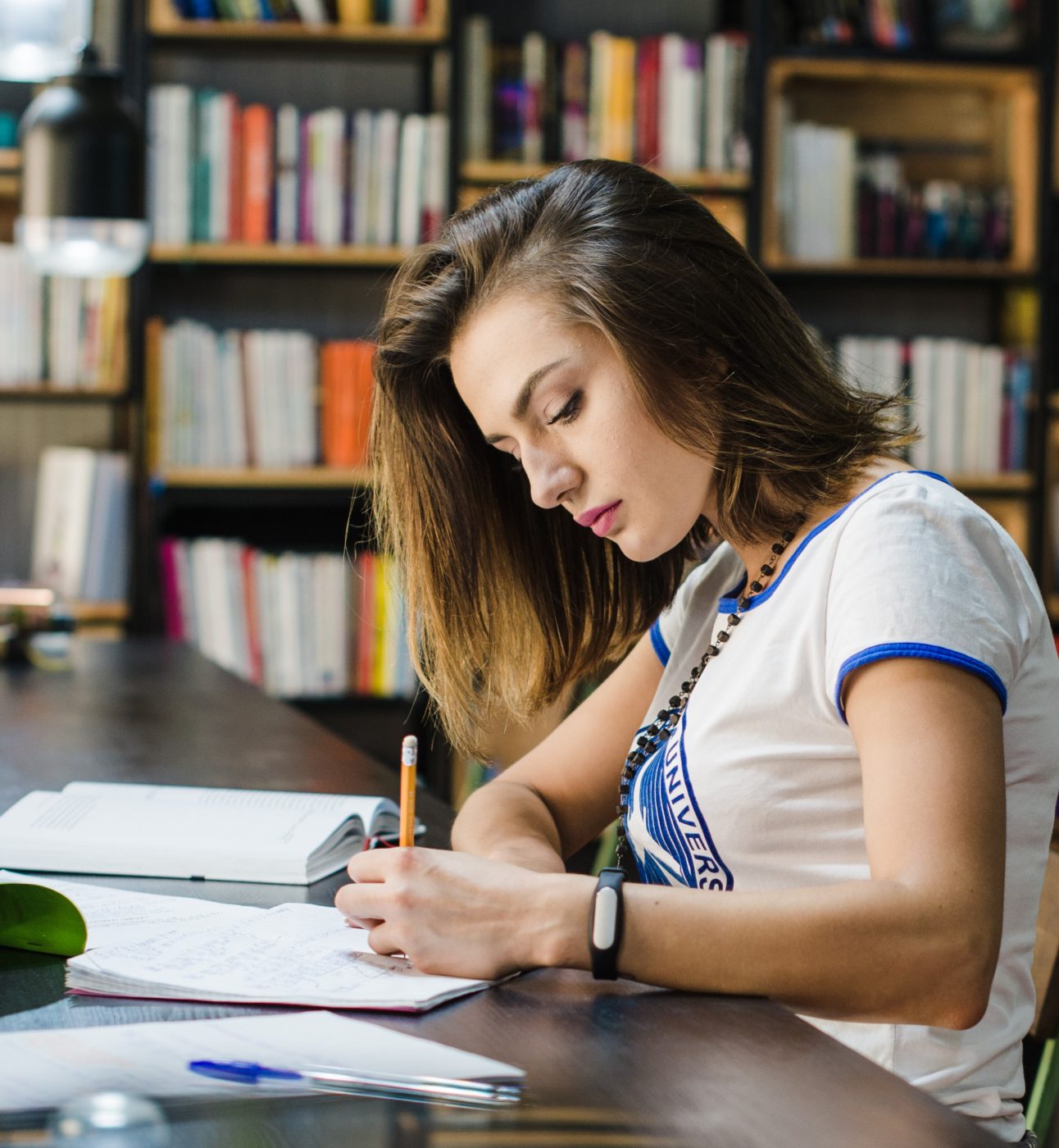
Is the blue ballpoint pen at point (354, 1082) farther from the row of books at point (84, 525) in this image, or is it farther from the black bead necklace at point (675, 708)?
the row of books at point (84, 525)

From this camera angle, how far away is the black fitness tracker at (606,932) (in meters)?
0.83

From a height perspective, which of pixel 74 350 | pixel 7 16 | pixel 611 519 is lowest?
pixel 611 519

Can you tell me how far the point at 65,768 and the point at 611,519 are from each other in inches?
30.0

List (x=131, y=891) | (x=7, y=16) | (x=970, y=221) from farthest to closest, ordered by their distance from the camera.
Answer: (x=970, y=221) → (x=7, y=16) → (x=131, y=891)

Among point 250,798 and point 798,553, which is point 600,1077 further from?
point 250,798

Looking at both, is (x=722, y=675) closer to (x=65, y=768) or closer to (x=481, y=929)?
(x=481, y=929)

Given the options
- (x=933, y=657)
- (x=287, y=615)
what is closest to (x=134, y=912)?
(x=933, y=657)

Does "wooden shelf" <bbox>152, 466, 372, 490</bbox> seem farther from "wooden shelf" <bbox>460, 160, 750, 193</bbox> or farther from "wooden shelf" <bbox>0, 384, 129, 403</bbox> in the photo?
"wooden shelf" <bbox>460, 160, 750, 193</bbox>

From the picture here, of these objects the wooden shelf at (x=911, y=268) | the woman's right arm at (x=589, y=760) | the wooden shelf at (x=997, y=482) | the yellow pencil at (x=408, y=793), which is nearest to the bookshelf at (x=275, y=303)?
the wooden shelf at (x=911, y=268)

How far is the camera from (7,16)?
2875 mm

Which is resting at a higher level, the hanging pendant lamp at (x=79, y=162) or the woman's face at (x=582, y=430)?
the hanging pendant lamp at (x=79, y=162)

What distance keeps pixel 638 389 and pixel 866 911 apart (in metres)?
0.45

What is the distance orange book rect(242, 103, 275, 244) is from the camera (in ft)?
10.1

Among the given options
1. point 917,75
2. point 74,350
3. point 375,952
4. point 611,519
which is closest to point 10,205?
point 74,350
